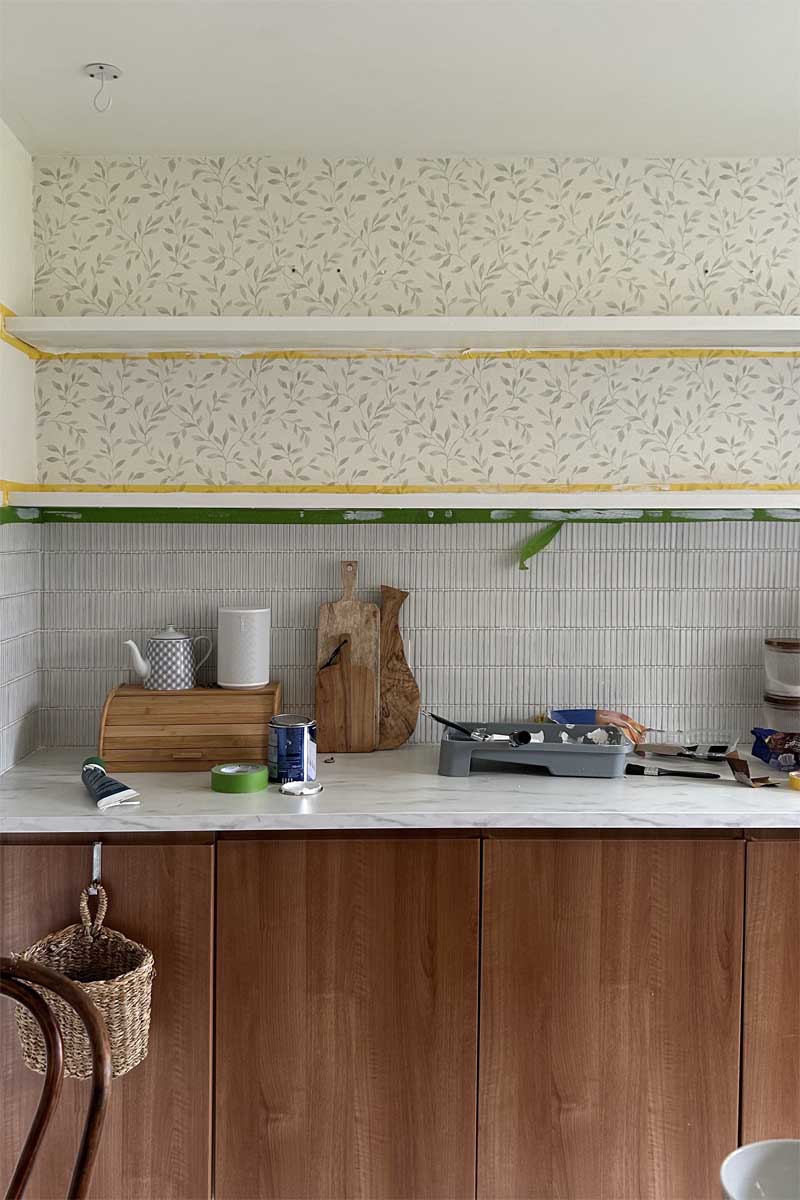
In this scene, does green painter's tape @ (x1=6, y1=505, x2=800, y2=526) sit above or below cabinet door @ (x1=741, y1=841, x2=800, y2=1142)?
above

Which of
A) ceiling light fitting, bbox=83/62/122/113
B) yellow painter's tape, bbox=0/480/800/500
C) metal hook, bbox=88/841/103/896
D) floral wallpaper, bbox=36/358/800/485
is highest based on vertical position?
ceiling light fitting, bbox=83/62/122/113

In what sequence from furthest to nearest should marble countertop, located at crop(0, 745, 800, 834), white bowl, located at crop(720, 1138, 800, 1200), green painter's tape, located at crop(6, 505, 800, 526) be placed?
1. green painter's tape, located at crop(6, 505, 800, 526)
2. marble countertop, located at crop(0, 745, 800, 834)
3. white bowl, located at crop(720, 1138, 800, 1200)

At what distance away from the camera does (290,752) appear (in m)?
2.27

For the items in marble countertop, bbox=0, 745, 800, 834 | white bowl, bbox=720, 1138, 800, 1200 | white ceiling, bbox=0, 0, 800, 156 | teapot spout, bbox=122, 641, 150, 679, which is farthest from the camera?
teapot spout, bbox=122, 641, 150, 679

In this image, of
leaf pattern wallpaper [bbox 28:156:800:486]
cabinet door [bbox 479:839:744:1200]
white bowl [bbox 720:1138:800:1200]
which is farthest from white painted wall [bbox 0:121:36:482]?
white bowl [bbox 720:1138:800:1200]

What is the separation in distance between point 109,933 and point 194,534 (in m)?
1.08

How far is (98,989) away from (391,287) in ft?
5.83

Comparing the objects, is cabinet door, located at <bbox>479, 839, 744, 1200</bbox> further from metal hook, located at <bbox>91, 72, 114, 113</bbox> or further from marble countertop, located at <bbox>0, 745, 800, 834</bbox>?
metal hook, located at <bbox>91, 72, 114, 113</bbox>

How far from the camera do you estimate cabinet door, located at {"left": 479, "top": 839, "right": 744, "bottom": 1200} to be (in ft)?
6.93

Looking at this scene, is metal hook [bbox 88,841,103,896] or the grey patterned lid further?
the grey patterned lid

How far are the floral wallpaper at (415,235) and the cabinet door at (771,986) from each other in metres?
1.41

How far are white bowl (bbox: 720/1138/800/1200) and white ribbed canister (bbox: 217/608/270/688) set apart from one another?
1.73 m

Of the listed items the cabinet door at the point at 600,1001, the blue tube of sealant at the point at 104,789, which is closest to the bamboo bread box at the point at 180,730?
the blue tube of sealant at the point at 104,789

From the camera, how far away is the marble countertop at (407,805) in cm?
204
